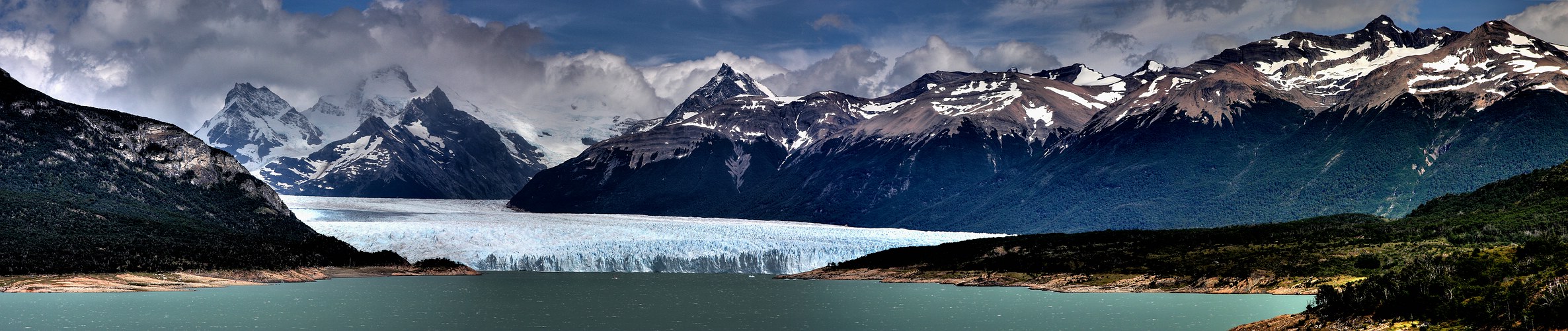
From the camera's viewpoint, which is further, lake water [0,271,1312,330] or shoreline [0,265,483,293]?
shoreline [0,265,483,293]

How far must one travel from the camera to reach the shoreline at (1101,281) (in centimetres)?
11138

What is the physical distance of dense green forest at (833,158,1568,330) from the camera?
60281 millimetres

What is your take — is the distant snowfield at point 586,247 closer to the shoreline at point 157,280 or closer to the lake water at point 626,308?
the shoreline at point 157,280

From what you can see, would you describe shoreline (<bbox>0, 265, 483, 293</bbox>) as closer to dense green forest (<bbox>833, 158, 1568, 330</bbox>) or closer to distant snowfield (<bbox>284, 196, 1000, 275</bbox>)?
distant snowfield (<bbox>284, 196, 1000, 275</bbox>)

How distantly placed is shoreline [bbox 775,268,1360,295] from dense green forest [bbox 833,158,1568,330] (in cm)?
150

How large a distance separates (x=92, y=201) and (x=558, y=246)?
Result: 52407mm

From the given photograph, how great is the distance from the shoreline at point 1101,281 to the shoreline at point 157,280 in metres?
54.4

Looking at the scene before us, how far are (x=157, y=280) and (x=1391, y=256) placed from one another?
109878 millimetres

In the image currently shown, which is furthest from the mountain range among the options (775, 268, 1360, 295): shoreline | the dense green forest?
the dense green forest

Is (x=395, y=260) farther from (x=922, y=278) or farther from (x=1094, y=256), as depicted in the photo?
(x=1094, y=256)

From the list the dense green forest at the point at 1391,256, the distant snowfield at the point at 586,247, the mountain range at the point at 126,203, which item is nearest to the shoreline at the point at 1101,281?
the dense green forest at the point at 1391,256

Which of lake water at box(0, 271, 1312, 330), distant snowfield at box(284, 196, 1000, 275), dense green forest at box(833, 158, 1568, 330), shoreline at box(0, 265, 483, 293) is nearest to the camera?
dense green forest at box(833, 158, 1568, 330)

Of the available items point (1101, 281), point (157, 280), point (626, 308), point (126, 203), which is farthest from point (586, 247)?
point (626, 308)

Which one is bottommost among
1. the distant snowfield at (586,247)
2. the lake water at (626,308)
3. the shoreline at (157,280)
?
the lake water at (626,308)
